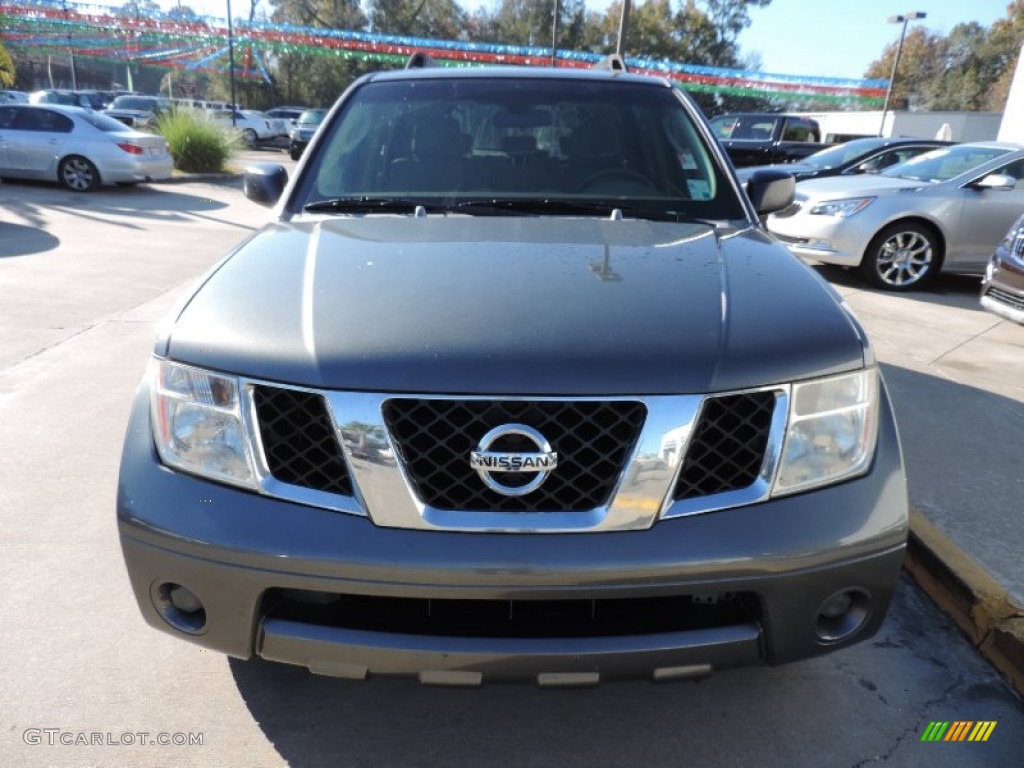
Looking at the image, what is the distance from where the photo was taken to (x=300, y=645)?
5.65 feet

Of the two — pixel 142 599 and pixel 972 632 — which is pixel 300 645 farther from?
pixel 972 632

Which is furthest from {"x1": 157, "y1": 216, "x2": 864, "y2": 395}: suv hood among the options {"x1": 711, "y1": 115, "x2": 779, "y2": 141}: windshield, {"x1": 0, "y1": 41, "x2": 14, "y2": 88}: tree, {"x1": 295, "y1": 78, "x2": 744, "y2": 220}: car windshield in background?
{"x1": 0, "y1": 41, "x2": 14, "y2": 88}: tree

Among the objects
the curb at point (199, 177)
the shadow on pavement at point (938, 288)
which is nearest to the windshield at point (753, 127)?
the shadow on pavement at point (938, 288)

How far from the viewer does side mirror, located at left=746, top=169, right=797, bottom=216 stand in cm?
332

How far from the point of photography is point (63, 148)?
13539mm

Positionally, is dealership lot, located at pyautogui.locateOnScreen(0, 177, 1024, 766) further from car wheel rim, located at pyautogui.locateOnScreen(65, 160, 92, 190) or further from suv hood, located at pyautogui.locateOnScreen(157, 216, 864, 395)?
car wheel rim, located at pyautogui.locateOnScreen(65, 160, 92, 190)

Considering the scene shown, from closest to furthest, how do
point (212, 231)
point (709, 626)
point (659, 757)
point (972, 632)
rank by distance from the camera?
point (709, 626)
point (659, 757)
point (972, 632)
point (212, 231)

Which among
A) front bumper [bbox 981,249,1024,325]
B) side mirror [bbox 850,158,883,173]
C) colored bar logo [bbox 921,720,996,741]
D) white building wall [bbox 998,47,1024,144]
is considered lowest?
colored bar logo [bbox 921,720,996,741]

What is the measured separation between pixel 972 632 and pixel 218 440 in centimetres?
249

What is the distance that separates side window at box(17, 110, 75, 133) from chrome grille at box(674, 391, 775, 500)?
49.6 feet

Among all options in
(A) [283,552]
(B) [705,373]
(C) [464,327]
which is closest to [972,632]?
(B) [705,373]

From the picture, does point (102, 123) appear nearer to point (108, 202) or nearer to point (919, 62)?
point (108, 202)

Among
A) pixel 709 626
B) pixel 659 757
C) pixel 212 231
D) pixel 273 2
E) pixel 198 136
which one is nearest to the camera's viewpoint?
pixel 709 626

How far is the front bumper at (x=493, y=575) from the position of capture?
166cm
